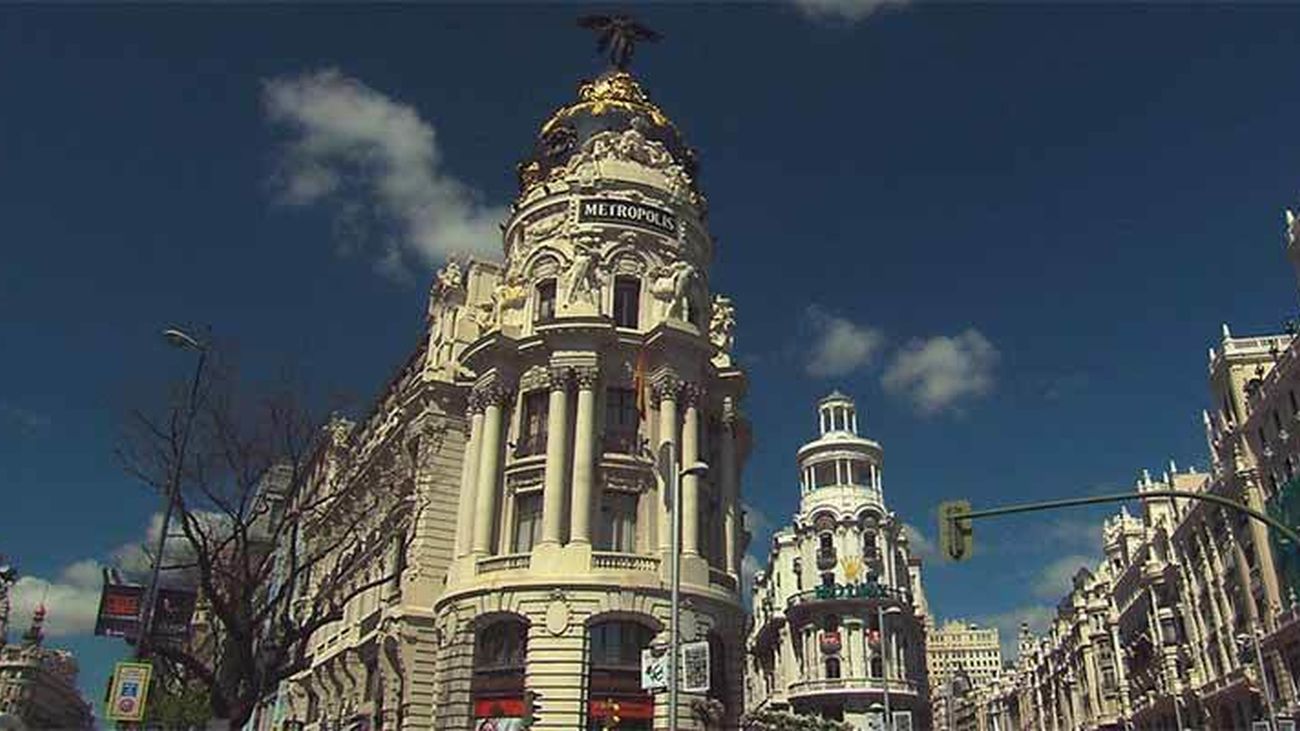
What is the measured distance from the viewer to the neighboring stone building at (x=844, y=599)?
256 feet

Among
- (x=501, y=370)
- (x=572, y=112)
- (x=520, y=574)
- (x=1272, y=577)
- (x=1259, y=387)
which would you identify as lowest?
(x=520, y=574)

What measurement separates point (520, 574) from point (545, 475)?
4.16 m

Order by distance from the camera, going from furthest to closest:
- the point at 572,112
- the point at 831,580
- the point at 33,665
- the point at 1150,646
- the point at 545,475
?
the point at 33,665 < the point at 831,580 < the point at 1150,646 < the point at 572,112 < the point at 545,475

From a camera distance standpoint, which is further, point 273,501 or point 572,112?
point 572,112

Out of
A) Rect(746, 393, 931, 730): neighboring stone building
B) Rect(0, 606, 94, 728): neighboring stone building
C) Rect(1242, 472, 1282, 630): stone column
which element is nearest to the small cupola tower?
Rect(746, 393, 931, 730): neighboring stone building

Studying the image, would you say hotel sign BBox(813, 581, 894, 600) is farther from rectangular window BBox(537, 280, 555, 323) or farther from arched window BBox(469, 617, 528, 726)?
arched window BBox(469, 617, 528, 726)

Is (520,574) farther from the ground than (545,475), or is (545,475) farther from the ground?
(545,475)

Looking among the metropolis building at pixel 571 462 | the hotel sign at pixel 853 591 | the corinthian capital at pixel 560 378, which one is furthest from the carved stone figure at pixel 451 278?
the hotel sign at pixel 853 591

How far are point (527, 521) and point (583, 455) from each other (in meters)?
3.85

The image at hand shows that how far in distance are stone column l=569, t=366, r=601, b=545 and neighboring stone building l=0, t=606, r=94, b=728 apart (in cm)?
11385

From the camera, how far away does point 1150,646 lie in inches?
2918

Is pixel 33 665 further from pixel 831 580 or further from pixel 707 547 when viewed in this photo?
pixel 707 547

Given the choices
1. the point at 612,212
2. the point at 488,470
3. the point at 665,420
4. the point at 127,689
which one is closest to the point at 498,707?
the point at 488,470

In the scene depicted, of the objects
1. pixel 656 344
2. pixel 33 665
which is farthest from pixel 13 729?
pixel 33 665
